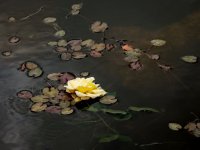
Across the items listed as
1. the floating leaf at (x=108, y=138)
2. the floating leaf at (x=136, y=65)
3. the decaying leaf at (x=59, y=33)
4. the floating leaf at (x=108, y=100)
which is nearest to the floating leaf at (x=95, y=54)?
the floating leaf at (x=136, y=65)

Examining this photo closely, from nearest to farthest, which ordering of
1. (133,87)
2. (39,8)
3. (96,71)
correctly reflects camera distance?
(133,87), (96,71), (39,8)

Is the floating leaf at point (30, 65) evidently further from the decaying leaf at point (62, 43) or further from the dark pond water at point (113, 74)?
the decaying leaf at point (62, 43)

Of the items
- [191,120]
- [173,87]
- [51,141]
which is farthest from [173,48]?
[51,141]

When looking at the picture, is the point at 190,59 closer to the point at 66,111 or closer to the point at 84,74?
the point at 84,74

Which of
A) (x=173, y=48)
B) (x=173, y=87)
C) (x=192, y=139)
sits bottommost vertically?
(x=192, y=139)

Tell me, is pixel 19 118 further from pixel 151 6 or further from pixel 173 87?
pixel 151 6

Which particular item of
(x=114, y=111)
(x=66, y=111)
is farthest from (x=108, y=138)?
(x=66, y=111)

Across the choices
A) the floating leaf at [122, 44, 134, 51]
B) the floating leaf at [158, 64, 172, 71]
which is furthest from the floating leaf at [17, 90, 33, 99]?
the floating leaf at [158, 64, 172, 71]
